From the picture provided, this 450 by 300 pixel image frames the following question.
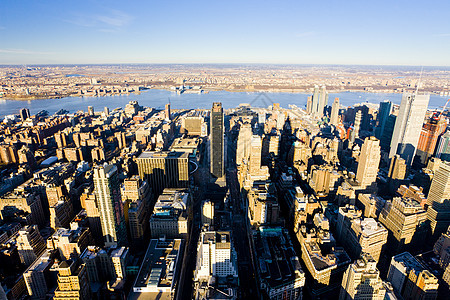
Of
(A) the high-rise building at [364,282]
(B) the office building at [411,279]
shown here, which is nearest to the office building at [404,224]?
(B) the office building at [411,279]

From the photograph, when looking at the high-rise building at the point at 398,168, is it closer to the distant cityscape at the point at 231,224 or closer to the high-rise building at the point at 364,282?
the distant cityscape at the point at 231,224

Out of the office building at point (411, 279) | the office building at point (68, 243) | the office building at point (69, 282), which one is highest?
the office building at point (69, 282)

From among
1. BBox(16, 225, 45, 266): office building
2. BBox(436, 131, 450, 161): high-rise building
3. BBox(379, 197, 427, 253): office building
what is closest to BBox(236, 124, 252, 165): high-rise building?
BBox(379, 197, 427, 253): office building

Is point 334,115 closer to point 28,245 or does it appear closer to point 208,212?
point 208,212

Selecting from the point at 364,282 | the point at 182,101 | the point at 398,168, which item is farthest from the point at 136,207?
the point at 182,101

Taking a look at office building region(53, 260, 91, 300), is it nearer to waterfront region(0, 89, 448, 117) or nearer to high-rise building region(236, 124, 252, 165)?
high-rise building region(236, 124, 252, 165)

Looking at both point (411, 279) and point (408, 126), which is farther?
point (408, 126)

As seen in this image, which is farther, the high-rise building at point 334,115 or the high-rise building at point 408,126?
the high-rise building at point 334,115
